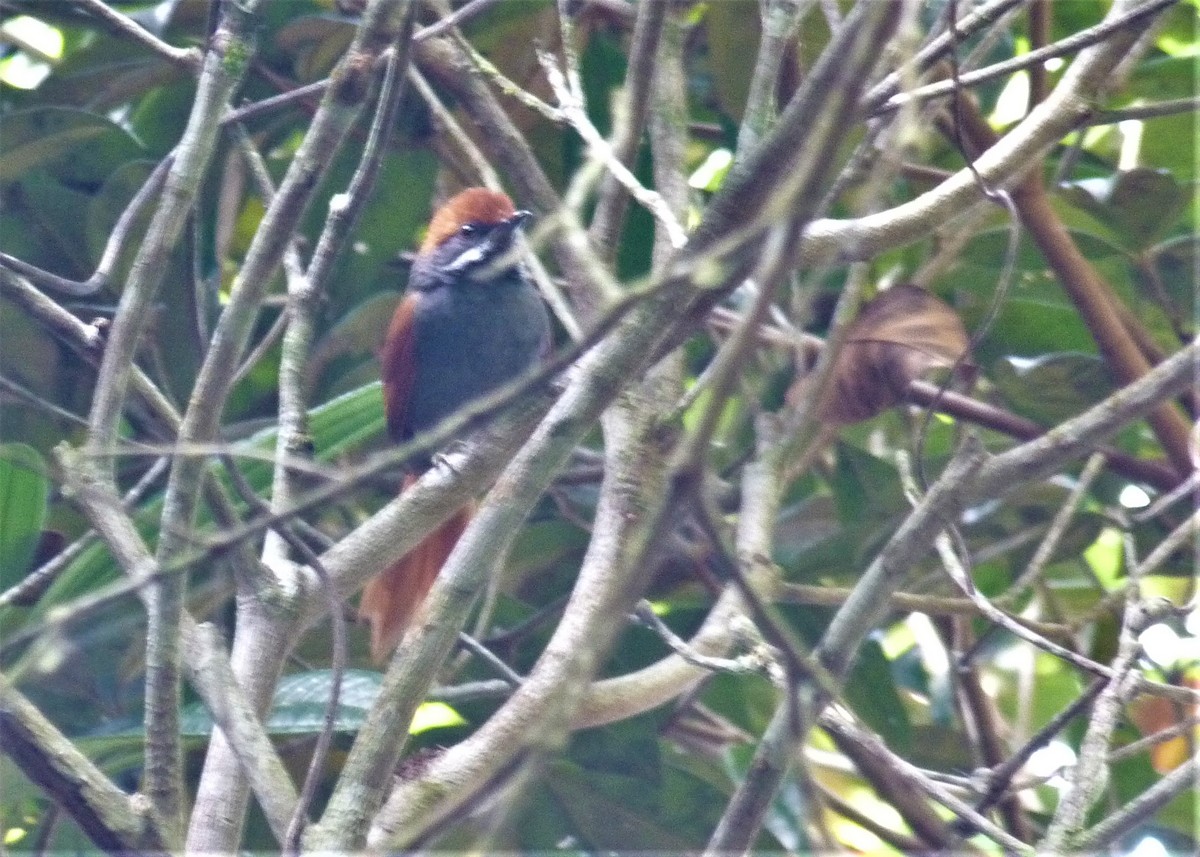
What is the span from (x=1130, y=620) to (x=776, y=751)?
2.15 ft

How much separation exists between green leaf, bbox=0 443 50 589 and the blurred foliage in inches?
7.3

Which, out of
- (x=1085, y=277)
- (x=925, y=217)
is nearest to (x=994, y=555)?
(x=1085, y=277)

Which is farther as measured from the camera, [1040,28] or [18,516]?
[1040,28]

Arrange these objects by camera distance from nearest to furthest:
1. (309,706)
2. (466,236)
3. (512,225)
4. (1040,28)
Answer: (309,706), (1040,28), (512,225), (466,236)

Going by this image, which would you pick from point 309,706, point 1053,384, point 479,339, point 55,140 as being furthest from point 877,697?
point 55,140

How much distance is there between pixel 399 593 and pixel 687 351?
805 mm

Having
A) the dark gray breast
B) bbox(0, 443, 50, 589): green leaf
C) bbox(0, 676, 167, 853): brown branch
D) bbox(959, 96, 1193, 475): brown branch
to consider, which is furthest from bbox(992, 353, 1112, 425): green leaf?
bbox(0, 676, 167, 853): brown branch

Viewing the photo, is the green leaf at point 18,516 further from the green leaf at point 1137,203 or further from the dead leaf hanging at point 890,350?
the green leaf at point 1137,203

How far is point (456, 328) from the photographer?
12.3 feet

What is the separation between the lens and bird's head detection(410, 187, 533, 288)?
3.40 metres

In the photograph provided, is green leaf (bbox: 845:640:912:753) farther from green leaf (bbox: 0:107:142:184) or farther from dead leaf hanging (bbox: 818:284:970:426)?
green leaf (bbox: 0:107:142:184)

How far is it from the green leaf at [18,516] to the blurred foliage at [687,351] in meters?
0.18

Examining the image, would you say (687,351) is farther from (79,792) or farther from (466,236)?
(79,792)

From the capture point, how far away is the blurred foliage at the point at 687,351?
270 cm
